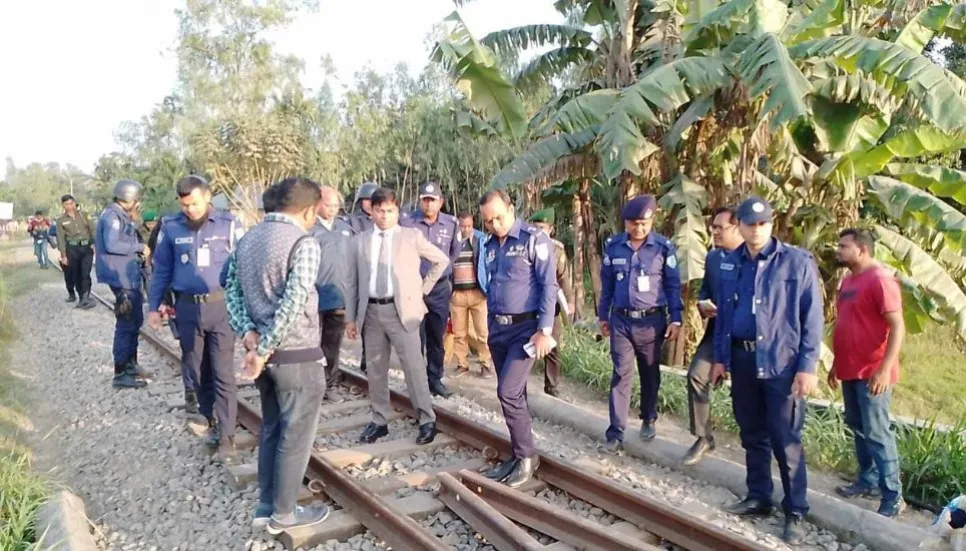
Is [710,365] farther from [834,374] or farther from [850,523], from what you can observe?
[850,523]

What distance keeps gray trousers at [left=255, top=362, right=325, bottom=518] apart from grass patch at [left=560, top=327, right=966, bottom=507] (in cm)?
400

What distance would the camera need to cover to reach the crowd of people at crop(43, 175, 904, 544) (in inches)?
157

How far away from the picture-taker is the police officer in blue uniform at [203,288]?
538cm

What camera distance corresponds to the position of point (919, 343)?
39.0 ft

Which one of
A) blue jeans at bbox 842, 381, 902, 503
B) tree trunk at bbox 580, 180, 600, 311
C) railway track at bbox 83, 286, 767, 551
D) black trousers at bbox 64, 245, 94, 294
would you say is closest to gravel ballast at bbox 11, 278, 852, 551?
railway track at bbox 83, 286, 767, 551

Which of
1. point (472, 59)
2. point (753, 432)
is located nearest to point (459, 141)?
point (472, 59)

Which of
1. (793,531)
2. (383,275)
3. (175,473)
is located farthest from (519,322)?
(175,473)

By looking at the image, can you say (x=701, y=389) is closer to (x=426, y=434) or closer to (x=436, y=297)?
(x=426, y=434)

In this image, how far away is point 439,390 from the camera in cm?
736

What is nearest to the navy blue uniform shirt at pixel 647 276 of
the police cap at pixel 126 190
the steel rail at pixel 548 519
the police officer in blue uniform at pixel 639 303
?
the police officer in blue uniform at pixel 639 303

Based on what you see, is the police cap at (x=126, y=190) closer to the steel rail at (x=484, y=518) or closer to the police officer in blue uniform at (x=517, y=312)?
the police officer in blue uniform at (x=517, y=312)

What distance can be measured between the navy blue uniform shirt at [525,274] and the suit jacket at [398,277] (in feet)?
3.20

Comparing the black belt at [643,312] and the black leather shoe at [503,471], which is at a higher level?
the black belt at [643,312]

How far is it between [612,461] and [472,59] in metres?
5.40
